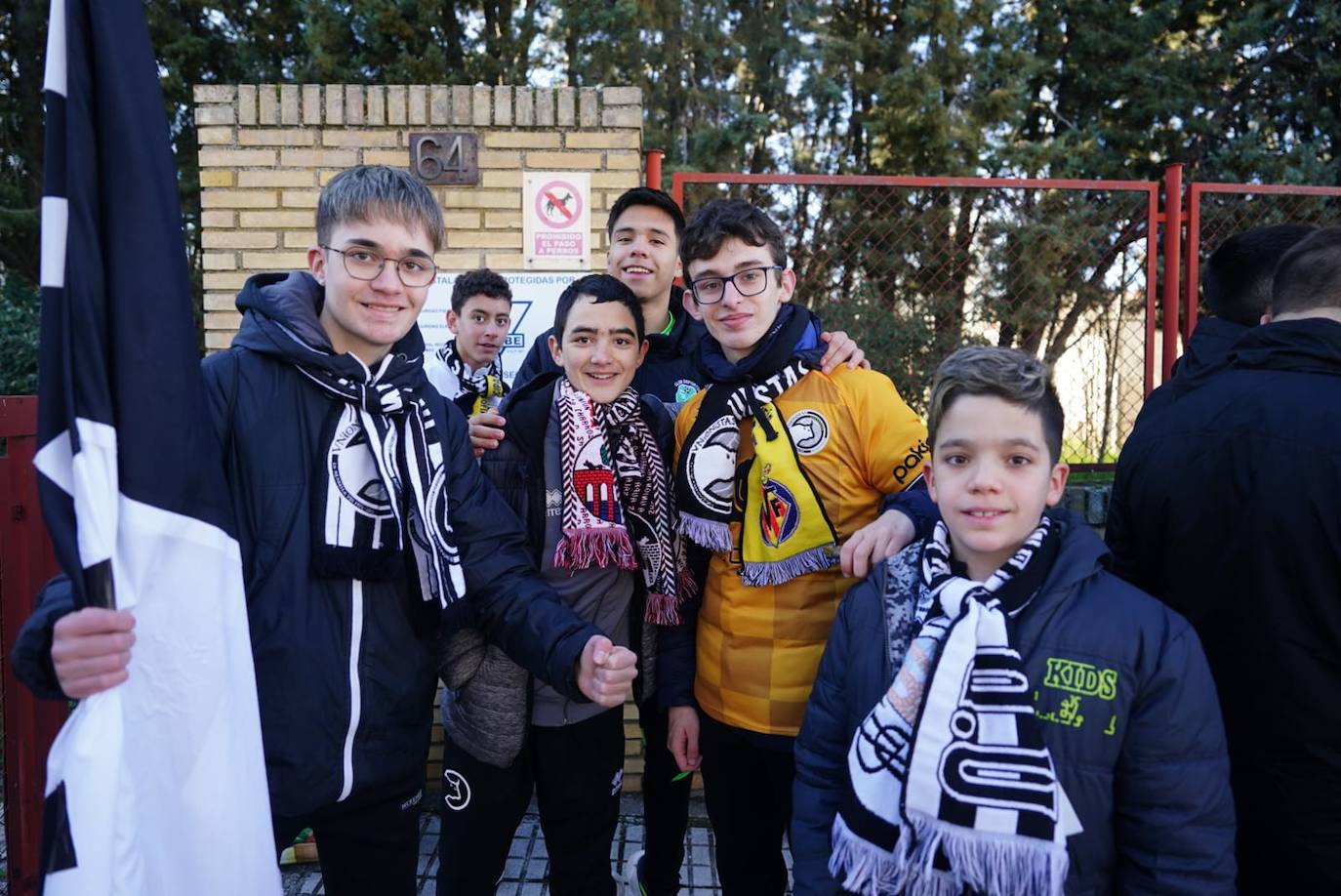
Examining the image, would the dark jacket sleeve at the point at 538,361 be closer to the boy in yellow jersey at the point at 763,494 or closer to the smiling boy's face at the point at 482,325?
the smiling boy's face at the point at 482,325

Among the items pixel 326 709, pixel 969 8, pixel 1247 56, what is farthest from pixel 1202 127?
pixel 326 709

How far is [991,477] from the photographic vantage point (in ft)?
5.64

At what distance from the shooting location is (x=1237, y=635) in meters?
1.81

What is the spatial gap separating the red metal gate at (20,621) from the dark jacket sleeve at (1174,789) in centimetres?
252

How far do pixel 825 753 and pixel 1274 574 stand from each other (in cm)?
96

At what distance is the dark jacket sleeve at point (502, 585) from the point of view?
6.55ft

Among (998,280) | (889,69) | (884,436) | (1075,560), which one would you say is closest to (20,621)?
(884,436)

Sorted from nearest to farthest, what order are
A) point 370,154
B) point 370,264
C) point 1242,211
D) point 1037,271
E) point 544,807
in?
point 370,264
point 544,807
point 370,154
point 1037,271
point 1242,211

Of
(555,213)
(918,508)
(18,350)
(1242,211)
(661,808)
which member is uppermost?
(1242,211)

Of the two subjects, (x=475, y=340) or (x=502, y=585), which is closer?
(x=502, y=585)

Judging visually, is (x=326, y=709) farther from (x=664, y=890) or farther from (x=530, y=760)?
(x=664, y=890)

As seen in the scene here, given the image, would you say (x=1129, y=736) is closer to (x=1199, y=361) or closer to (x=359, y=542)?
(x=1199, y=361)

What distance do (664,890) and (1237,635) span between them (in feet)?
6.16

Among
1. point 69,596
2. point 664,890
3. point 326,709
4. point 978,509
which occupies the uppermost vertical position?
point 978,509
